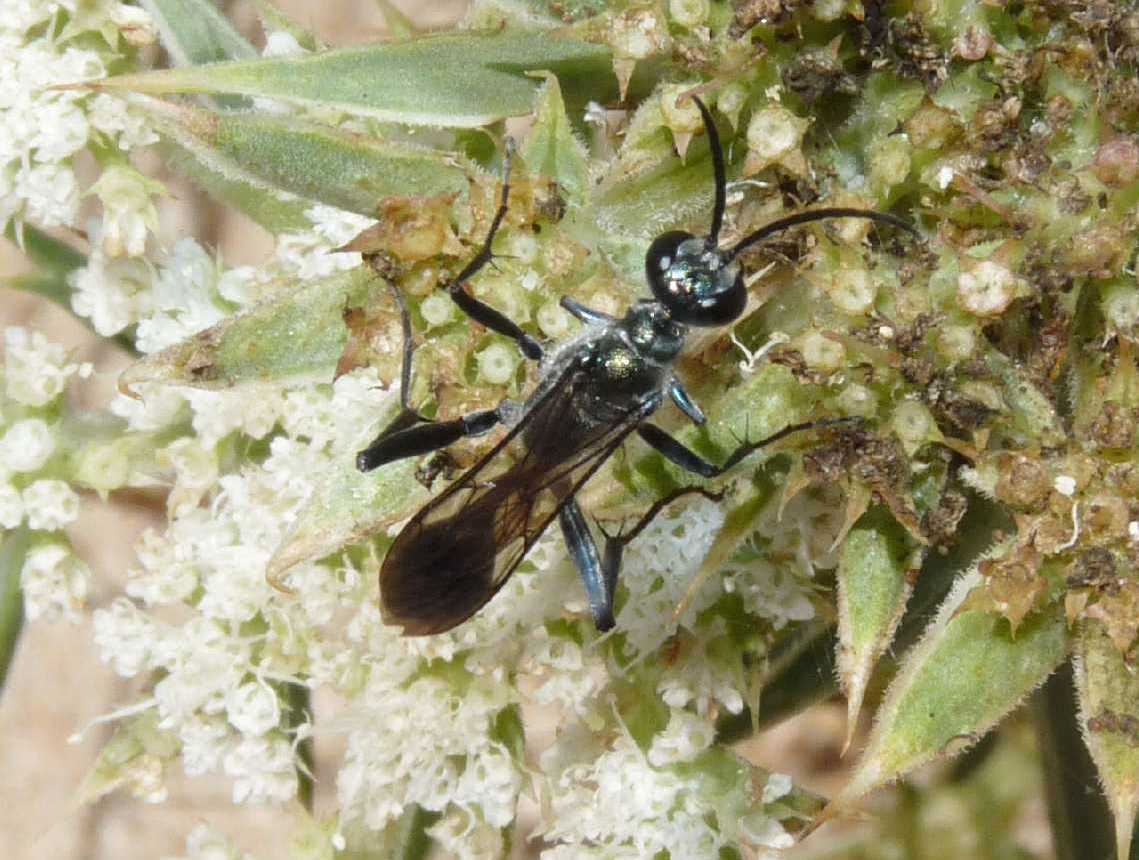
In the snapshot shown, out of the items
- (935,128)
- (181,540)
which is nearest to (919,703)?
(935,128)

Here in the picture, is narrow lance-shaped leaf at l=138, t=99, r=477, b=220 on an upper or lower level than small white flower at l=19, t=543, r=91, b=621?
upper

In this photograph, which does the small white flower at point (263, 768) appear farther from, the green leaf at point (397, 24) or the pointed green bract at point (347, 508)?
the green leaf at point (397, 24)

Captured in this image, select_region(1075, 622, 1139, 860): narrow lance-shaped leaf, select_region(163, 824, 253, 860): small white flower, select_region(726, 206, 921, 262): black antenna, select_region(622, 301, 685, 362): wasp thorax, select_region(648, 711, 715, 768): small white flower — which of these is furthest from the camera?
select_region(163, 824, 253, 860): small white flower

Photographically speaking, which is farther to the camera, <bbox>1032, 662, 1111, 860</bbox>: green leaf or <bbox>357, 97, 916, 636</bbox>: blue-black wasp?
<bbox>1032, 662, 1111, 860</bbox>: green leaf

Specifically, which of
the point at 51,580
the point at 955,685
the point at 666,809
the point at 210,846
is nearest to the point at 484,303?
the point at 955,685

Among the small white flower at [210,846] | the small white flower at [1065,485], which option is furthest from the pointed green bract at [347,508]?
the small white flower at [210,846]

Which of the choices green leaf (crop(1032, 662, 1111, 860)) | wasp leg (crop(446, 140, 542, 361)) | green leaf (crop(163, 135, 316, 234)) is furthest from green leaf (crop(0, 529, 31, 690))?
green leaf (crop(1032, 662, 1111, 860))

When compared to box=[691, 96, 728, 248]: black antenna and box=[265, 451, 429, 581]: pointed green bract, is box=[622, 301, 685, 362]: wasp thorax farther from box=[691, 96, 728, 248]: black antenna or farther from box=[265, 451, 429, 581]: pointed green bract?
box=[265, 451, 429, 581]: pointed green bract
